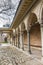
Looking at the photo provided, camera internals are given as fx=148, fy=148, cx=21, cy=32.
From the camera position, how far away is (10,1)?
1711 centimetres

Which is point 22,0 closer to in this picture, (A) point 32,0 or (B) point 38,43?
(A) point 32,0

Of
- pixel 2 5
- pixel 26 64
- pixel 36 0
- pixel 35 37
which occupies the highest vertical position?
pixel 2 5

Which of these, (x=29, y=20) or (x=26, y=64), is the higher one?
(x=29, y=20)

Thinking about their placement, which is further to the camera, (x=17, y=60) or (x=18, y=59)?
(x=18, y=59)

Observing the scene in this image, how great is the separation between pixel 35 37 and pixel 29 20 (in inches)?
179

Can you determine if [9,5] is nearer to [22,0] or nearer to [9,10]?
[9,10]

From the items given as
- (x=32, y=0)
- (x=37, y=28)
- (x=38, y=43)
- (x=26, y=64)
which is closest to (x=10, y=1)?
(x=37, y=28)

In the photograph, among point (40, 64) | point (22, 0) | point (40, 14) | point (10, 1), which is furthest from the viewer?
point (10, 1)

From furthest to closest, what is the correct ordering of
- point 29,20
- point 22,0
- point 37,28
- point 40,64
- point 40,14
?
point 37,28, point 29,20, point 22,0, point 40,14, point 40,64

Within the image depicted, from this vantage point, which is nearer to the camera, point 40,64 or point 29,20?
point 40,64

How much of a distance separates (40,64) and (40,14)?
8.90 feet

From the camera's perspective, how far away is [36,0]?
8.59m

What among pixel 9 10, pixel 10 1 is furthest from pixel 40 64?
pixel 10 1

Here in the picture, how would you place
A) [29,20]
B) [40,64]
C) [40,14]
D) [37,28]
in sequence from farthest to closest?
[37,28] → [29,20] → [40,14] → [40,64]
